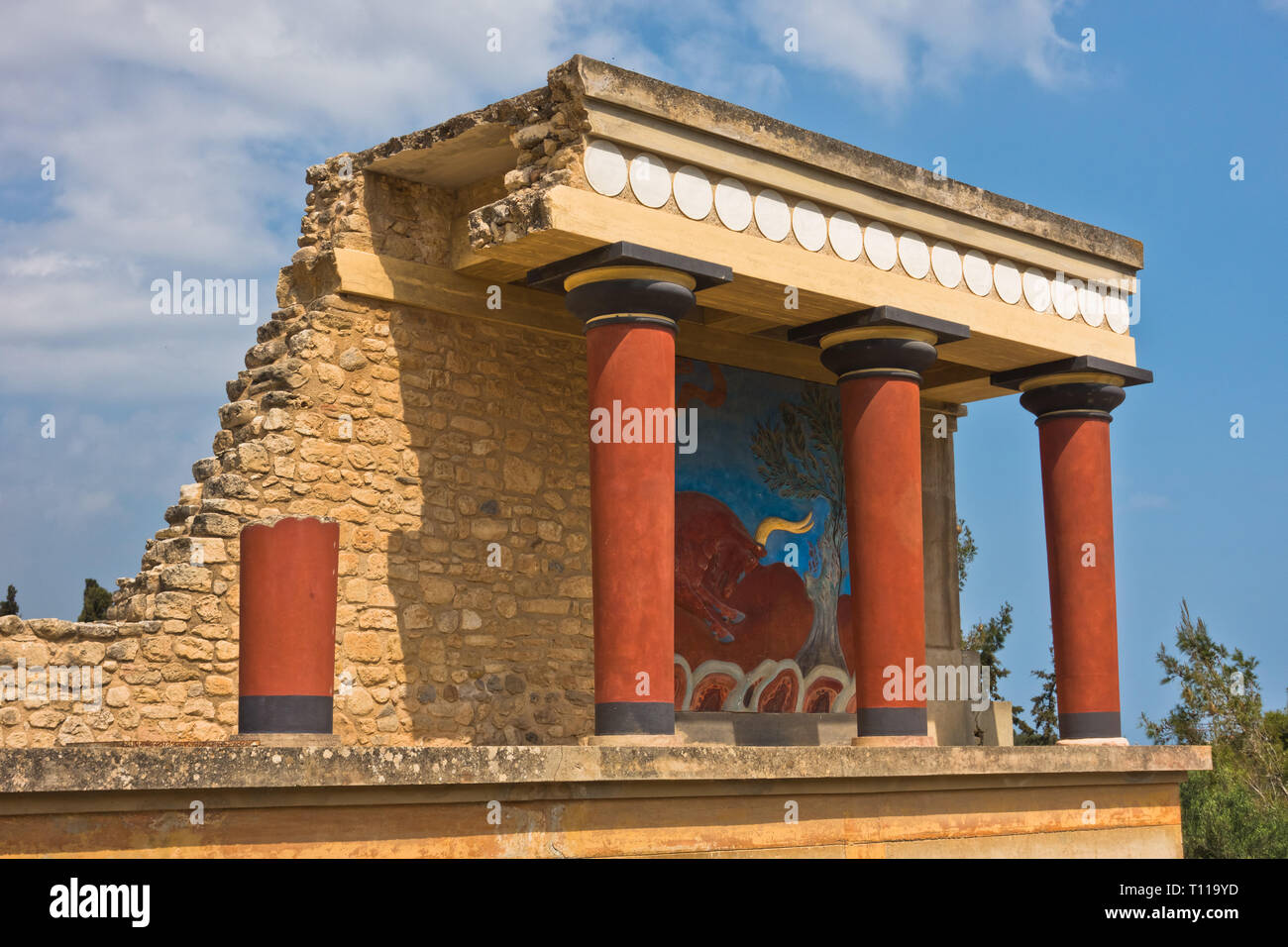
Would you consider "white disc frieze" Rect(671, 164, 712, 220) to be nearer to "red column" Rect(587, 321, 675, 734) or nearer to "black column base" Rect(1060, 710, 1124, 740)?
"red column" Rect(587, 321, 675, 734)

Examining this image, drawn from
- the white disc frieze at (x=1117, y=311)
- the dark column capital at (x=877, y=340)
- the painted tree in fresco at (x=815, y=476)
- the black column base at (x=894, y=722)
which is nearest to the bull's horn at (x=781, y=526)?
the painted tree in fresco at (x=815, y=476)

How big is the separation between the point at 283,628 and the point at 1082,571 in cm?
732

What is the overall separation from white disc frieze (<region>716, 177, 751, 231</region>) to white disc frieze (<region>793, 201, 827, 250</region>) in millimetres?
459

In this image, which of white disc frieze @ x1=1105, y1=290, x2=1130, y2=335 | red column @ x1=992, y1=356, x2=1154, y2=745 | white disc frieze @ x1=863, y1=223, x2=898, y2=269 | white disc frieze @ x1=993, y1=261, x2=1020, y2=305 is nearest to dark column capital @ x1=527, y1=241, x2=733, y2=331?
white disc frieze @ x1=863, y1=223, x2=898, y2=269

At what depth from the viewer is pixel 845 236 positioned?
34.0ft

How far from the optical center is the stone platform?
18.0 feet

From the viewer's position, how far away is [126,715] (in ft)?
27.6

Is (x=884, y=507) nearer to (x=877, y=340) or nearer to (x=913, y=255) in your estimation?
(x=877, y=340)

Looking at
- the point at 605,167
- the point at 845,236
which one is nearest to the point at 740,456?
the point at 845,236

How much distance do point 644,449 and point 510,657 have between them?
2230 millimetres

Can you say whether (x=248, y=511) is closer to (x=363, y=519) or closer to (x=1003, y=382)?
(x=363, y=519)
